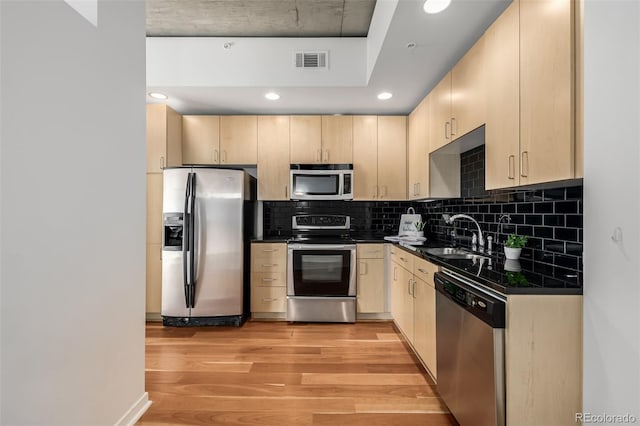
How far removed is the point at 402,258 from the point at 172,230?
2293 mm

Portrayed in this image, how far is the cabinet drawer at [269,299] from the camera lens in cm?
359

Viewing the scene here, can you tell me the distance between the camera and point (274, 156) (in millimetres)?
3830

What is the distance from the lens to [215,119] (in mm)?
3832

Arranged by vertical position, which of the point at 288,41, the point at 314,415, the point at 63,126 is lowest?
the point at 314,415

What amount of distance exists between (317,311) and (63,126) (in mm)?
2771

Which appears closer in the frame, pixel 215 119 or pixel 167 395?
pixel 167 395

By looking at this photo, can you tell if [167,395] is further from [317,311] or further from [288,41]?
[288,41]

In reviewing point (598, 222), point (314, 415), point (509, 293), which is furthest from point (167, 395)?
point (598, 222)

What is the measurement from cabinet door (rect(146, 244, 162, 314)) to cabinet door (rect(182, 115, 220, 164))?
1062mm

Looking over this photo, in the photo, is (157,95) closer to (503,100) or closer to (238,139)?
(238,139)

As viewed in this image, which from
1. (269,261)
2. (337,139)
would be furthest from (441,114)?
(269,261)

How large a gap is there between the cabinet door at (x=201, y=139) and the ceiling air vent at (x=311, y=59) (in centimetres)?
131

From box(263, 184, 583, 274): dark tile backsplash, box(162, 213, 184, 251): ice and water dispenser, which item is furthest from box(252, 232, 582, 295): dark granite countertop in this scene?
box(162, 213, 184, 251): ice and water dispenser

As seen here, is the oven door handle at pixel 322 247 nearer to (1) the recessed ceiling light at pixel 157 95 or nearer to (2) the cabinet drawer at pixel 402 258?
(2) the cabinet drawer at pixel 402 258
